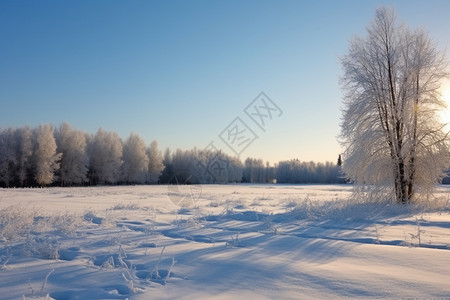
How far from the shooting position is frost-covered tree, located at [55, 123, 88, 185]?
2202 inches

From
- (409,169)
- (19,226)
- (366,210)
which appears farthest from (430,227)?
(19,226)

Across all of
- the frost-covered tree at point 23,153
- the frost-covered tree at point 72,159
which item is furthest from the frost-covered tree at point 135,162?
the frost-covered tree at point 23,153

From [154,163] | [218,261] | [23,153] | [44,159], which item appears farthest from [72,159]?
[218,261]

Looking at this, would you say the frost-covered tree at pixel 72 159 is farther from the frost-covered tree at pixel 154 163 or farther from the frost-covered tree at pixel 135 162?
the frost-covered tree at pixel 154 163

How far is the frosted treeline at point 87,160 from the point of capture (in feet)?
166

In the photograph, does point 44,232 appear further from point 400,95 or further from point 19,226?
point 400,95

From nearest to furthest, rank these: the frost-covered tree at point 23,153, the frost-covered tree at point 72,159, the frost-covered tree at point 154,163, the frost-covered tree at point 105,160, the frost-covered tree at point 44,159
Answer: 1. the frost-covered tree at point 23,153
2. the frost-covered tree at point 44,159
3. the frost-covered tree at point 72,159
4. the frost-covered tree at point 105,160
5. the frost-covered tree at point 154,163

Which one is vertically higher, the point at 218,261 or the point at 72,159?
the point at 72,159

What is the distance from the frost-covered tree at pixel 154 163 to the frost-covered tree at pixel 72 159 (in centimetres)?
2037

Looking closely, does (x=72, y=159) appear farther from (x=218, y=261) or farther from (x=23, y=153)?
(x=218, y=261)

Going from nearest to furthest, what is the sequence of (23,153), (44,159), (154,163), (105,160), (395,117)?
(395,117), (23,153), (44,159), (105,160), (154,163)

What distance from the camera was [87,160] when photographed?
188 feet

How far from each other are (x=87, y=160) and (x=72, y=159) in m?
2.62

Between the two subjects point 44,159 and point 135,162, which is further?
point 135,162
